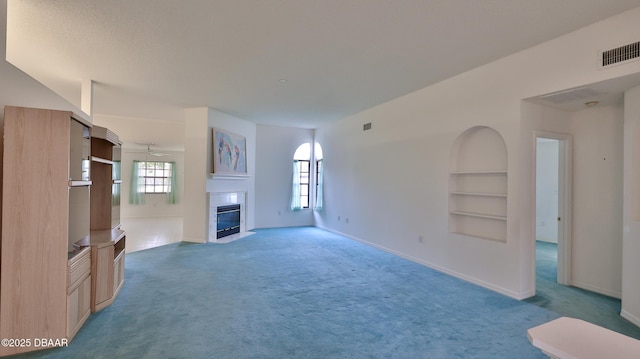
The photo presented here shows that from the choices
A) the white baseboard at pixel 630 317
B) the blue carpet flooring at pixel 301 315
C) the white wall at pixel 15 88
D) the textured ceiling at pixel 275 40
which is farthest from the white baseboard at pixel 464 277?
the white wall at pixel 15 88

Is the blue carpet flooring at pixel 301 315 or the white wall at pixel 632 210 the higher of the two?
the white wall at pixel 632 210

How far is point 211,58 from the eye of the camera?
3.90 meters

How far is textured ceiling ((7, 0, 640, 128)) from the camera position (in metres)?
2.73

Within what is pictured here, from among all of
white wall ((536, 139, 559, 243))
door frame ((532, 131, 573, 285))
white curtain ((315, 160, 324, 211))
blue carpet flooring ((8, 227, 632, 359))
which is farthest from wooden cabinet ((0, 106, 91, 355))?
white wall ((536, 139, 559, 243))

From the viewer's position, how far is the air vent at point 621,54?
8.88ft

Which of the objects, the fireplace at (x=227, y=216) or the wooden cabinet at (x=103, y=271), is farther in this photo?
the fireplace at (x=227, y=216)

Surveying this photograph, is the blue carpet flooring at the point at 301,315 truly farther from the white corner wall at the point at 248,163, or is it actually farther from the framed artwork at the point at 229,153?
the framed artwork at the point at 229,153

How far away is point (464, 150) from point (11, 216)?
17.1 feet

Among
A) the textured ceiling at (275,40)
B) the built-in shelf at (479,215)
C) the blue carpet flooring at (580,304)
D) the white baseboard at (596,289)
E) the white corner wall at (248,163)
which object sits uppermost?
the textured ceiling at (275,40)

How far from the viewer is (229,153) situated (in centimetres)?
728

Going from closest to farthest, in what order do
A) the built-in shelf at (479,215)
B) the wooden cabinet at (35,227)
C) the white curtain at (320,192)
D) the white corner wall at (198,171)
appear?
the wooden cabinet at (35,227) < the built-in shelf at (479,215) < the white corner wall at (198,171) < the white curtain at (320,192)

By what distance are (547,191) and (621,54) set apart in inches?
207

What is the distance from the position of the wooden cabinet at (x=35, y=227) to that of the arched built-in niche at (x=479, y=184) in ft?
15.3

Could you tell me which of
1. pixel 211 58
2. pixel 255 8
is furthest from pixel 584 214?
pixel 211 58
